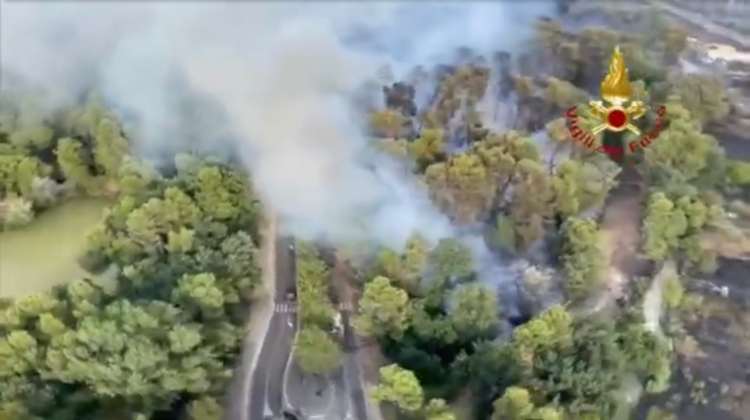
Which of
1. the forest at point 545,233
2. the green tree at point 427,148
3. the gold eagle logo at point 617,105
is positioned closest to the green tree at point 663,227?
the forest at point 545,233

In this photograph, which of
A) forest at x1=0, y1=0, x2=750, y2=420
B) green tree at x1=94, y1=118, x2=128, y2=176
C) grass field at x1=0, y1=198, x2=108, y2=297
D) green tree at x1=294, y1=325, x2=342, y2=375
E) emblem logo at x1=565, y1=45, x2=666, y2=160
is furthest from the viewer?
emblem logo at x1=565, y1=45, x2=666, y2=160

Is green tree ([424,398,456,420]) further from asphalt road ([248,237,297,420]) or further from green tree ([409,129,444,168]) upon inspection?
green tree ([409,129,444,168])

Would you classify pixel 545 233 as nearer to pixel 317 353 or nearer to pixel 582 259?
pixel 582 259

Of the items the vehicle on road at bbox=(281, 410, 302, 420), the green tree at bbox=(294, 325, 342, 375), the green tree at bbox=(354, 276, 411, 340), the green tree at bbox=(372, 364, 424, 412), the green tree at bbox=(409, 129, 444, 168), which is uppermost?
the green tree at bbox=(409, 129, 444, 168)

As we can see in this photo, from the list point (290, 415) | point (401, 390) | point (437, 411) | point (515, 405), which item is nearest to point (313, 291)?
point (290, 415)

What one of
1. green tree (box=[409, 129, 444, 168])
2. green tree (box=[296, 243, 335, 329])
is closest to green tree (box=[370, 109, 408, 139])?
green tree (box=[409, 129, 444, 168])
